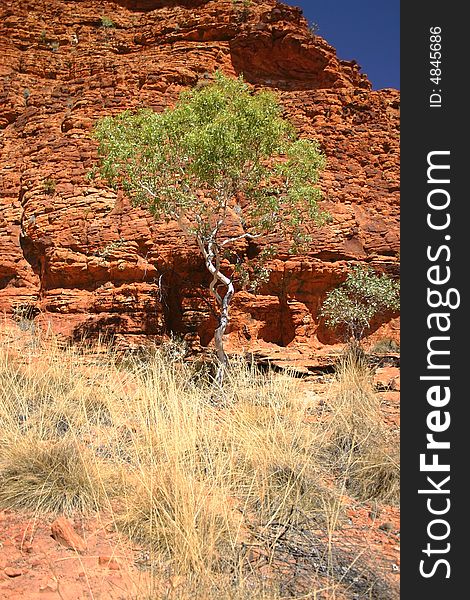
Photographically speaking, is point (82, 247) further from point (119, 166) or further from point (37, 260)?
point (119, 166)

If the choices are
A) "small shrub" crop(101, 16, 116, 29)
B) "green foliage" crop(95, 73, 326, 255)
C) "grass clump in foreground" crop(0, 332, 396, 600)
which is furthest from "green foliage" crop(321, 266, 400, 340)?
"small shrub" crop(101, 16, 116, 29)

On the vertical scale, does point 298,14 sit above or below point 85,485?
above

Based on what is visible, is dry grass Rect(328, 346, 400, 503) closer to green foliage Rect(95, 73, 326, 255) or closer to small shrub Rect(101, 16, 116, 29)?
green foliage Rect(95, 73, 326, 255)

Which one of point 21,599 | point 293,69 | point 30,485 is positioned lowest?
point 21,599

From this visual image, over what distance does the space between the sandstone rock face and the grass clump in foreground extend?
877 centimetres

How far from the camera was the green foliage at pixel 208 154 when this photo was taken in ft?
33.7

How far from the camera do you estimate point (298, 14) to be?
21500 mm

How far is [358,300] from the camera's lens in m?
14.7

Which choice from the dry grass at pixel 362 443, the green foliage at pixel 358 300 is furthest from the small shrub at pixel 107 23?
the dry grass at pixel 362 443

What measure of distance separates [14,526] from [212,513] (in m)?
1.47

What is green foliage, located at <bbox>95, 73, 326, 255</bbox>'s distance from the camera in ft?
33.7

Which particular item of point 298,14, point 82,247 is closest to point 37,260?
point 82,247

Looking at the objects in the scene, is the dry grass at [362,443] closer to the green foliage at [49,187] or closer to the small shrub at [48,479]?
the small shrub at [48,479]

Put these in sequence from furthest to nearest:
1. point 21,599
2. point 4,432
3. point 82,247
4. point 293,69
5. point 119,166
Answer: point 293,69 → point 82,247 → point 119,166 → point 4,432 → point 21,599
